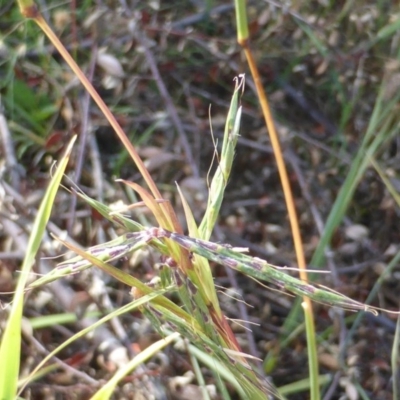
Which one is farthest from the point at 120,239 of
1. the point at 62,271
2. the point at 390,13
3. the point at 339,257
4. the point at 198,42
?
the point at 390,13

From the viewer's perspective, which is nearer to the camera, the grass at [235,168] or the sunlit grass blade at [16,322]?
the sunlit grass blade at [16,322]

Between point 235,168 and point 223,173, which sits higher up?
point 223,173

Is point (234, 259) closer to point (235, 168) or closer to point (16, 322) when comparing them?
point (16, 322)

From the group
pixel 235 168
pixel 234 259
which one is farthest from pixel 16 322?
pixel 235 168

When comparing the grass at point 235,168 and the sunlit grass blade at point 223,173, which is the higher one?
the sunlit grass blade at point 223,173

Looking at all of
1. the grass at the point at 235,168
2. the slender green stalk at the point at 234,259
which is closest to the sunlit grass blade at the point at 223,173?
the slender green stalk at the point at 234,259

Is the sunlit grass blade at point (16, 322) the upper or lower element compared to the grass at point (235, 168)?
upper

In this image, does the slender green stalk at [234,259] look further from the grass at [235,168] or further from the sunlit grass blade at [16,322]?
the grass at [235,168]

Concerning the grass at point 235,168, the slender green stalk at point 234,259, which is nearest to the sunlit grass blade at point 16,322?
the slender green stalk at point 234,259

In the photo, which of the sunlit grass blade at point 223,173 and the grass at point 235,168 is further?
the grass at point 235,168

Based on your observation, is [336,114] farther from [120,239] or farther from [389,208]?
[120,239]
